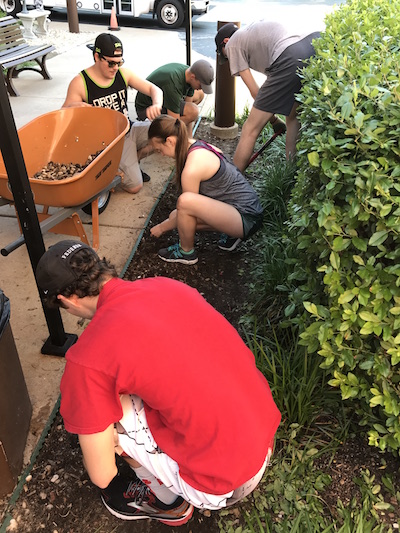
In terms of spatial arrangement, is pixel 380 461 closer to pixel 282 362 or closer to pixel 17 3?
pixel 282 362

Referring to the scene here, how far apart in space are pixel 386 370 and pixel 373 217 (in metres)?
0.58

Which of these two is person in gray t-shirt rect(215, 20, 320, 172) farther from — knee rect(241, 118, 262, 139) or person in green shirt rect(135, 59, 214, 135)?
person in green shirt rect(135, 59, 214, 135)

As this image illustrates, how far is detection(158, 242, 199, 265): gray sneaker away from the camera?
138 inches

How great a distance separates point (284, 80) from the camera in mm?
3875

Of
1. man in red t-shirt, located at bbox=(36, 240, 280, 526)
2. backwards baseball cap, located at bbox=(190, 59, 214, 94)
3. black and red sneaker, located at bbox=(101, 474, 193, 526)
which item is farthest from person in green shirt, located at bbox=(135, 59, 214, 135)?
black and red sneaker, located at bbox=(101, 474, 193, 526)

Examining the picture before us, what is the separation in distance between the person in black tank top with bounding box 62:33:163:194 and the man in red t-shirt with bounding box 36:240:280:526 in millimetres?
2539

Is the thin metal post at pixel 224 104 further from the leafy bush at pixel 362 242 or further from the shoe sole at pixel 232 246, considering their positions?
the leafy bush at pixel 362 242

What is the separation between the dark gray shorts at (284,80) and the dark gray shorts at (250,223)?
3.56ft

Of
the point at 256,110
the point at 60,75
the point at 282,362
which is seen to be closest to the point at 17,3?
the point at 60,75

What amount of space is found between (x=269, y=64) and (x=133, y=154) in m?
1.35

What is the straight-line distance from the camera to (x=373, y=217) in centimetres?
180

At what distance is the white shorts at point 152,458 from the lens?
5.24ft

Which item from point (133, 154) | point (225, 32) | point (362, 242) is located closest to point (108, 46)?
point (133, 154)

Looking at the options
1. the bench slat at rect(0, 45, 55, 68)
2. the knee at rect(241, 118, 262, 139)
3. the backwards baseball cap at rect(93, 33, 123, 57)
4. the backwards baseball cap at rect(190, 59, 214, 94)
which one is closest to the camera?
the backwards baseball cap at rect(93, 33, 123, 57)
